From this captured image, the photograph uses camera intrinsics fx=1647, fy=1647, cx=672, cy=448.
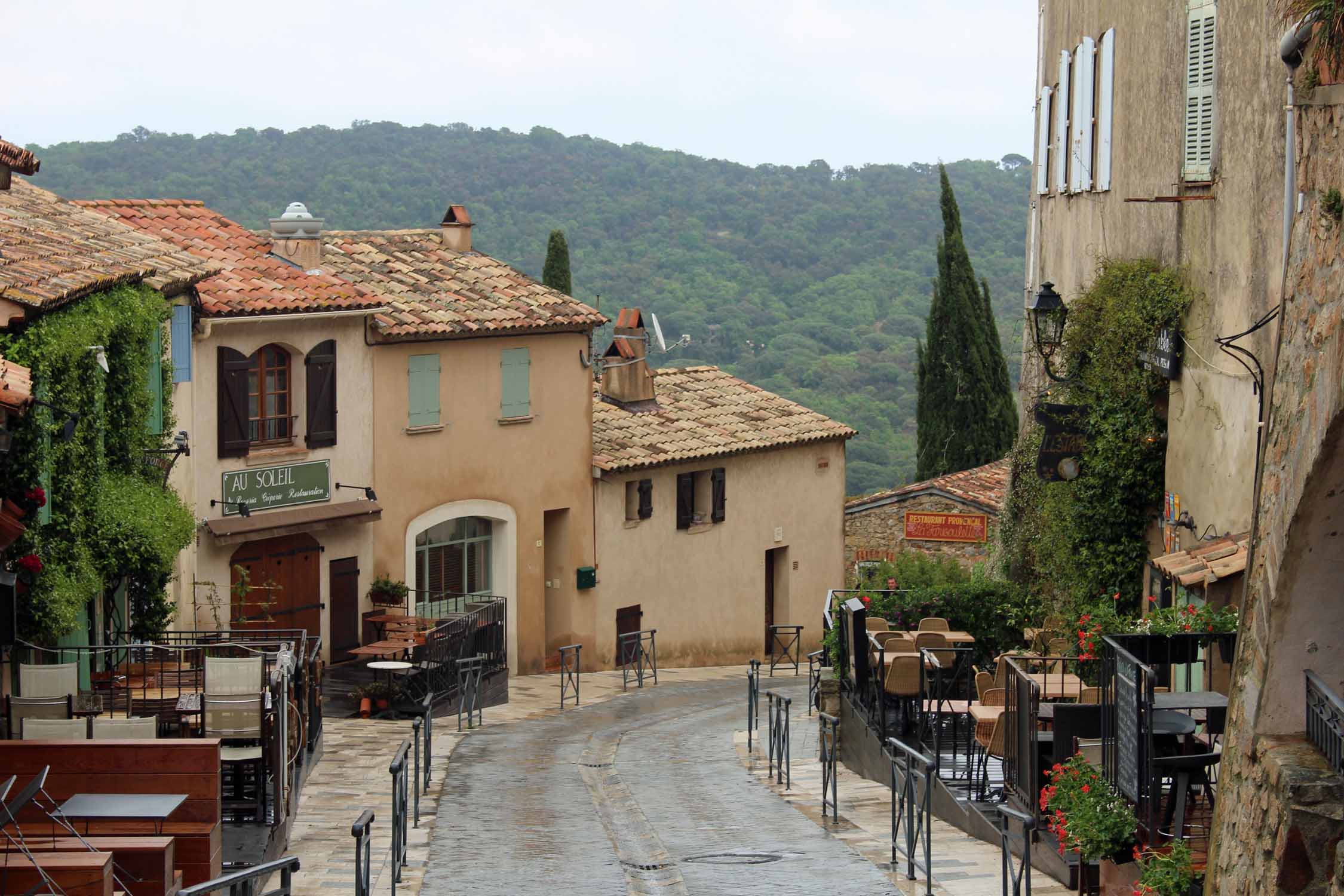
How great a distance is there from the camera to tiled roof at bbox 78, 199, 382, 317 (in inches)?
888

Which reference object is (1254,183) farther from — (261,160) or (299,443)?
(261,160)

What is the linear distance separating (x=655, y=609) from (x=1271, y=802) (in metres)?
23.3

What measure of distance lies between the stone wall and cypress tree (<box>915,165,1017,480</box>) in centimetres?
801

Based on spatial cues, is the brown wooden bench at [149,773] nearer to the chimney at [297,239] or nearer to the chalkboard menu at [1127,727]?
the chalkboard menu at [1127,727]

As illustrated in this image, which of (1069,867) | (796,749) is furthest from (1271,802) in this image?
(796,749)

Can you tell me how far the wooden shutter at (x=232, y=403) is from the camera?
22.6 m

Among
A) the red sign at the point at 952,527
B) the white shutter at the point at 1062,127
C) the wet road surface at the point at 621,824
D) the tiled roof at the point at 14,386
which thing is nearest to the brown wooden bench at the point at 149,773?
the wet road surface at the point at 621,824

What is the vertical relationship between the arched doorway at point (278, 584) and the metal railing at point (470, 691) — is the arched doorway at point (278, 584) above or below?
above

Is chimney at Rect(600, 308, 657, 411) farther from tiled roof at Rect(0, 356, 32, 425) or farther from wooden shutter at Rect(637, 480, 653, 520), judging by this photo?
tiled roof at Rect(0, 356, 32, 425)

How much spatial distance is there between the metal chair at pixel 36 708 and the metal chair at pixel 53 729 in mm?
496

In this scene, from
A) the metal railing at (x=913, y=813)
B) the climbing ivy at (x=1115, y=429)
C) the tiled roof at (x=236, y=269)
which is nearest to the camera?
the metal railing at (x=913, y=813)

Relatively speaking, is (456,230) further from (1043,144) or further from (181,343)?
(1043,144)

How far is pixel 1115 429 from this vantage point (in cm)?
1535

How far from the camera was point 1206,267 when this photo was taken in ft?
45.1
